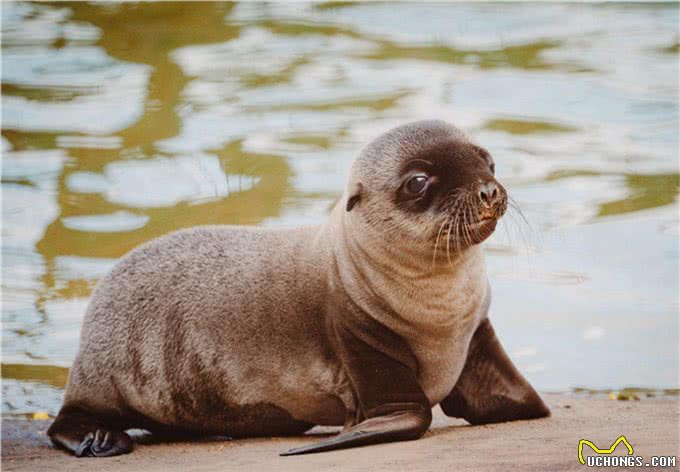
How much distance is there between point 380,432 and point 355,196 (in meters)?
1.14

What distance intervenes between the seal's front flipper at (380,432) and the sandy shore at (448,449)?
7 cm

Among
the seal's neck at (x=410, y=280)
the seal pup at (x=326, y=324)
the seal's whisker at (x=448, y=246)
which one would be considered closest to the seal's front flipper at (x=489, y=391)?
the seal pup at (x=326, y=324)

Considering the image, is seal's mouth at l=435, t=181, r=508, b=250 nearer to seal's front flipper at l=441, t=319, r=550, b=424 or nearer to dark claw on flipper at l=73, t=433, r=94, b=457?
seal's front flipper at l=441, t=319, r=550, b=424

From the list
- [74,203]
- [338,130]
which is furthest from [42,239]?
[338,130]

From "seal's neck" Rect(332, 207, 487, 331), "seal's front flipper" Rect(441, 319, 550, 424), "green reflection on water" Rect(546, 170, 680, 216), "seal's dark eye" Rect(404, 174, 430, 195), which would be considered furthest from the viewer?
"green reflection on water" Rect(546, 170, 680, 216)

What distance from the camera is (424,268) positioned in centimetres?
616

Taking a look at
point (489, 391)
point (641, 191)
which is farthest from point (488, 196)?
point (641, 191)

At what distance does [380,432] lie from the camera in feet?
19.1

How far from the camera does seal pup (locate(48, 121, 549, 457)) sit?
6.04 metres

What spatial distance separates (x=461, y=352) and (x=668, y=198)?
619 centimetres

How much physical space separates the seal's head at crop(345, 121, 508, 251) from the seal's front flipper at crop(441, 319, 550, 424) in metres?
0.85

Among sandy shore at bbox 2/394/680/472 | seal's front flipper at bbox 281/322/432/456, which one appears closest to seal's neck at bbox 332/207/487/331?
seal's front flipper at bbox 281/322/432/456

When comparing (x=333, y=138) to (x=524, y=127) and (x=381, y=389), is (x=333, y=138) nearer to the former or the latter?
(x=524, y=127)

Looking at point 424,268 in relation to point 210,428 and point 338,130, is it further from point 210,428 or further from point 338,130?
point 338,130
